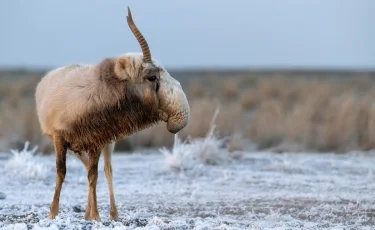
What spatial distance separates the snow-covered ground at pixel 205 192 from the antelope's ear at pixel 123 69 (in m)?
1.53

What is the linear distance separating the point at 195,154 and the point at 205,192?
8.39ft

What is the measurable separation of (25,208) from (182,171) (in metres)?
3.87

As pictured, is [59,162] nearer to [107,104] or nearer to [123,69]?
[107,104]

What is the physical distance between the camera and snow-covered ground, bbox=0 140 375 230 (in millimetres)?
8742

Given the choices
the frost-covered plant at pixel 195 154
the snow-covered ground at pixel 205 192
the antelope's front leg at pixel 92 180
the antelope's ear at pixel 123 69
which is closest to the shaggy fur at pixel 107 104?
the antelope's ear at pixel 123 69

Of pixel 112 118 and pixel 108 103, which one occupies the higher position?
pixel 108 103

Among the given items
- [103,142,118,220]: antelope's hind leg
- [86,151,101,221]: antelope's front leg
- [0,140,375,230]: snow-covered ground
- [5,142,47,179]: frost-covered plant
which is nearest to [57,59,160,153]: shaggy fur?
[86,151,101,221]: antelope's front leg

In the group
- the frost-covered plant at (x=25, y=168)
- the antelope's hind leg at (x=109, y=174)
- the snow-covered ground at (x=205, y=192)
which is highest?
the antelope's hind leg at (x=109, y=174)

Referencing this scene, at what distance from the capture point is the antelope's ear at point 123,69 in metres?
7.52

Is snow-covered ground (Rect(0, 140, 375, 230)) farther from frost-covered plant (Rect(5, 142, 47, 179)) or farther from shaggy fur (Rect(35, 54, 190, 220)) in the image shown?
shaggy fur (Rect(35, 54, 190, 220))

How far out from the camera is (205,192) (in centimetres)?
1127

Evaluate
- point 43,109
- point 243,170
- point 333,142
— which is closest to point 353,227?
point 43,109

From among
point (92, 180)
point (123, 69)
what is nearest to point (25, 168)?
point (92, 180)

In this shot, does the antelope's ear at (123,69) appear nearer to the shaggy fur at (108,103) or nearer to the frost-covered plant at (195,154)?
the shaggy fur at (108,103)
